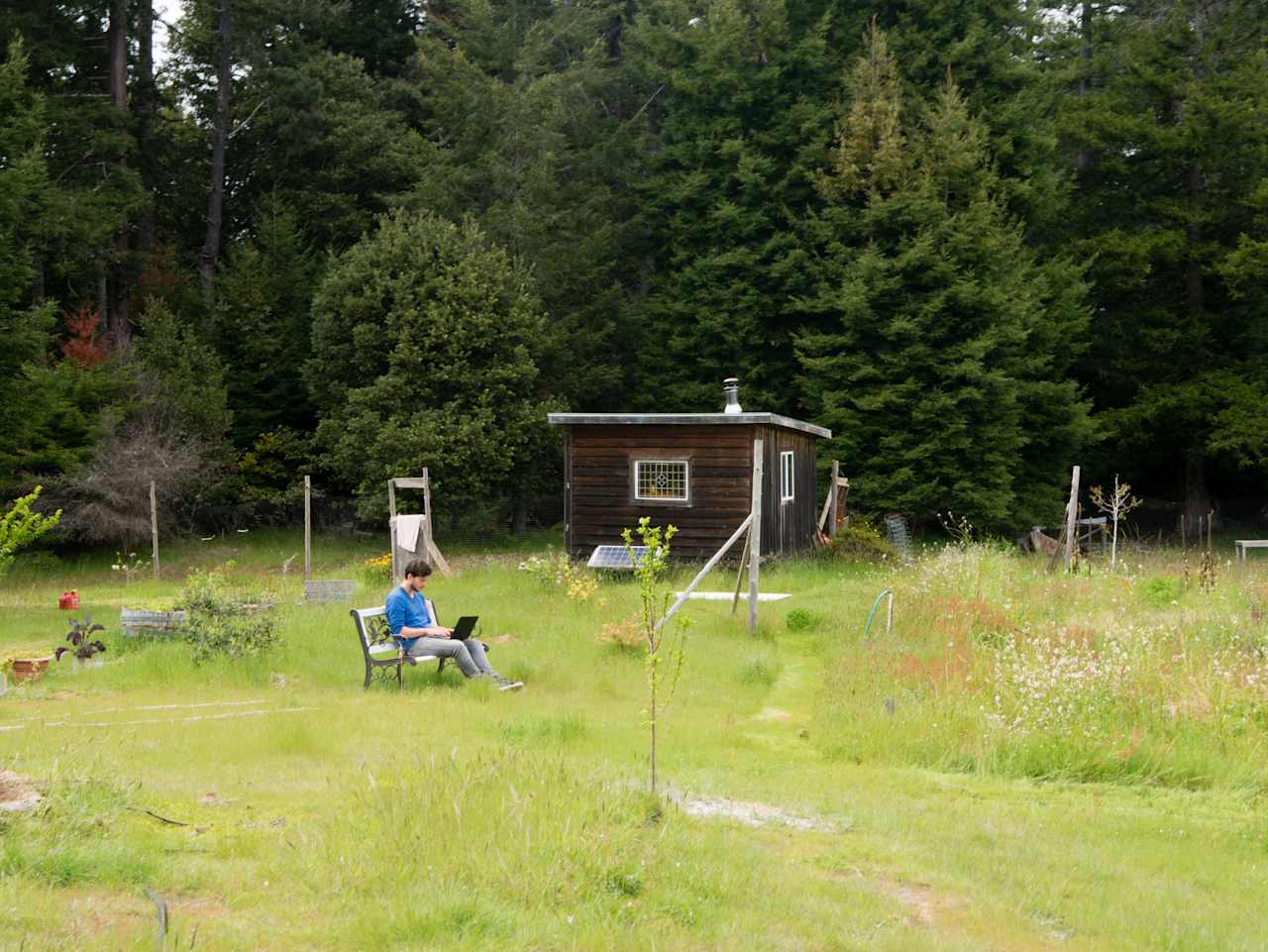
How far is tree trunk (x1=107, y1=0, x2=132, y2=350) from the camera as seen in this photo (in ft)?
103

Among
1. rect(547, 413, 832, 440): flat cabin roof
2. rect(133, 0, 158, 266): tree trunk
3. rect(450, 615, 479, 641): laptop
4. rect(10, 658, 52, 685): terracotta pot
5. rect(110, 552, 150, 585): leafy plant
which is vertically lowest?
rect(110, 552, 150, 585): leafy plant

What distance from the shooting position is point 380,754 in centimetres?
777

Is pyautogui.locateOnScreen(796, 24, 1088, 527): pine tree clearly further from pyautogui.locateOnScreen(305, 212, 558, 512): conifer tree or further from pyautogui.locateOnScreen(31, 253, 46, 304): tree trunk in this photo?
pyautogui.locateOnScreen(31, 253, 46, 304): tree trunk

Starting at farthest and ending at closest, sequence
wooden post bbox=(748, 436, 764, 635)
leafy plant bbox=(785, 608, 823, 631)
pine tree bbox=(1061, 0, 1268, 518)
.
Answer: pine tree bbox=(1061, 0, 1268, 518) < leafy plant bbox=(785, 608, 823, 631) < wooden post bbox=(748, 436, 764, 635)

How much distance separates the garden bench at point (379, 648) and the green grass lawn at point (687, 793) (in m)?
0.25

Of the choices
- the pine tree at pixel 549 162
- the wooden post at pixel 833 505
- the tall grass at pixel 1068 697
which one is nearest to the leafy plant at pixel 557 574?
the tall grass at pixel 1068 697

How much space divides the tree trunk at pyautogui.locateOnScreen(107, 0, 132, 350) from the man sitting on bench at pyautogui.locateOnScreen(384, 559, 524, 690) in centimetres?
2242

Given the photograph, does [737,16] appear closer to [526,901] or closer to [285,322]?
[285,322]

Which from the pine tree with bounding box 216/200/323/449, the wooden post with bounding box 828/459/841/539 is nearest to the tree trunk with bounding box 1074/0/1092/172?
the wooden post with bounding box 828/459/841/539

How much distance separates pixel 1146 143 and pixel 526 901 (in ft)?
109

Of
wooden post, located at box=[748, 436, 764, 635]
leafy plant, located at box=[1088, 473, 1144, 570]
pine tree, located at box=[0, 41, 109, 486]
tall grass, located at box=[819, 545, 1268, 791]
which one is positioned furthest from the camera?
pine tree, located at box=[0, 41, 109, 486]

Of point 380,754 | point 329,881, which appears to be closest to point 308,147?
point 380,754

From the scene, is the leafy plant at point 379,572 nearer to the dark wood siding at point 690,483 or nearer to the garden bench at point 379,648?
the dark wood siding at point 690,483

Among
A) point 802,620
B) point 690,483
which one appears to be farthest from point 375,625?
point 690,483
